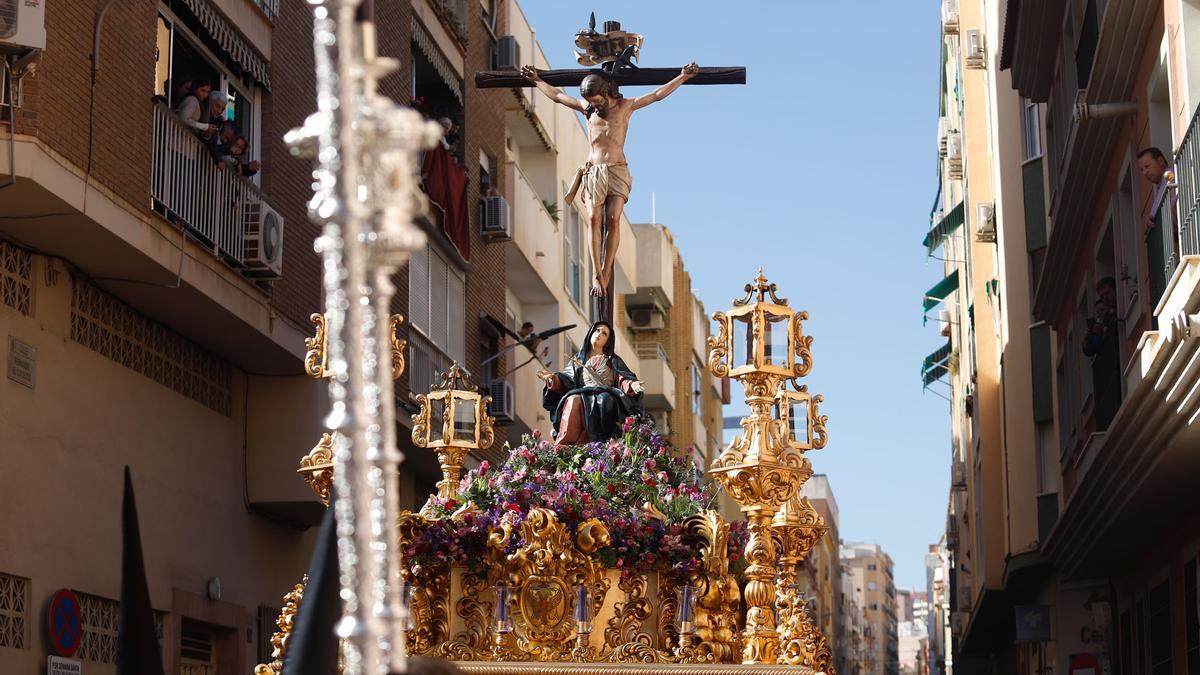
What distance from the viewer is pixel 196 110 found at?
1661 centimetres

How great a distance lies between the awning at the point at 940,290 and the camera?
1515 inches

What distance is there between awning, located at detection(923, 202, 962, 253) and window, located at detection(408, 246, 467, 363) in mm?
14021

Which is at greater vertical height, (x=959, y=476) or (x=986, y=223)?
(x=986, y=223)

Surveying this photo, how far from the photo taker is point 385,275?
3701 mm

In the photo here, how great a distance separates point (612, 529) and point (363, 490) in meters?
7.23

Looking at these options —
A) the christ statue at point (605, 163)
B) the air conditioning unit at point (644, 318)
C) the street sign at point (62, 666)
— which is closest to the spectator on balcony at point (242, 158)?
the street sign at point (62, 666)

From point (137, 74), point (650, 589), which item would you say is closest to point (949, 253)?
point (137, 74)

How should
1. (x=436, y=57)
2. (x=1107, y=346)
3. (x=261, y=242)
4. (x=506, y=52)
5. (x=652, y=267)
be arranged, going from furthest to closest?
1. (x=652, y=267)
2. (x=506, y=52)
3. (x=436, y=57)
4. (x=1107, y=346)
5. (x=261, y=242)

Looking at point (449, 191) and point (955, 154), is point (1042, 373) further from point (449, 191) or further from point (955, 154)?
point (955, 154)

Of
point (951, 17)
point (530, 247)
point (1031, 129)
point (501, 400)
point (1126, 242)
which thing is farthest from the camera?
point (951, 17)

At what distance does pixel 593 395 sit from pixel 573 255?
68.6 ft

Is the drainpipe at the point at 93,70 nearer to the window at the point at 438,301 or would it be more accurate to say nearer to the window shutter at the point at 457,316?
the window at the point at 438,301

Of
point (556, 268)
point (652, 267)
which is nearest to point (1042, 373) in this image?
point (556, 268)

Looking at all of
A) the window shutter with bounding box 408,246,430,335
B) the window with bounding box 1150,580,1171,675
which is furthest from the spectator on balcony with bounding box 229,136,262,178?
the window with bounding box 1150,580,1171,675
